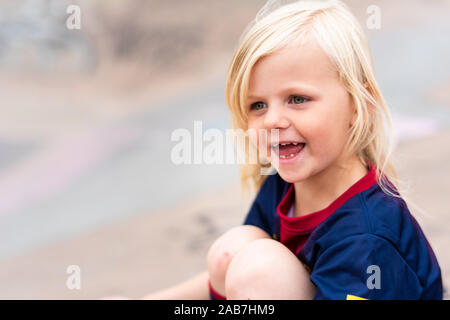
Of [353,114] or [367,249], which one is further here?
[353,114]

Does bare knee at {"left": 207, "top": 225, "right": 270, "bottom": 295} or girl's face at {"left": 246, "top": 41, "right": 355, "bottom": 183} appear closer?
girl's face at {"left": 246, "top": 41, "right": 355, "bottom": 183}

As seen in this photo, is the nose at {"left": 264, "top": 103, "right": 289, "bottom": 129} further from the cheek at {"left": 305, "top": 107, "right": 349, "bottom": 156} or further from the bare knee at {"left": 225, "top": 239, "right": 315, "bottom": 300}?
the bare knee at {"left": 225, "top": 239, "right": 315, "bottom": 300}

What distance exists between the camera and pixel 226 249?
43.8 inches

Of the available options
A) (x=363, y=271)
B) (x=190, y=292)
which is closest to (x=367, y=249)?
(x=363, y=271)

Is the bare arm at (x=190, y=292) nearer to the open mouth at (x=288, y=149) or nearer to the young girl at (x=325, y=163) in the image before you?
the young girl at (x=325, y=163)

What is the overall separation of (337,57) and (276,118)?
14 centimetres

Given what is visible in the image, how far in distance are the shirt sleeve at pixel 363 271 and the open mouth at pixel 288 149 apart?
0.17 m

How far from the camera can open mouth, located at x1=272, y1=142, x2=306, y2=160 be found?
3.24 feet

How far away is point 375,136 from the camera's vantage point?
1.05 m

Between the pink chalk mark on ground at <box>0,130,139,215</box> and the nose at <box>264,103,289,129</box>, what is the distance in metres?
→ 1.19

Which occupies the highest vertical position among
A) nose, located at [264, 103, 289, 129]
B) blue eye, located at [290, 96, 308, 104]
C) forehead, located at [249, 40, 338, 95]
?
forehead, located at [249, 40, 338, 95]

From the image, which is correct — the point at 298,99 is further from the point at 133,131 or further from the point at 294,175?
the point at 133,131

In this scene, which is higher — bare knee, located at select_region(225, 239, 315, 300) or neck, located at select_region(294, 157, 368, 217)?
neck, located at select_region(294, 157, 368, 217)


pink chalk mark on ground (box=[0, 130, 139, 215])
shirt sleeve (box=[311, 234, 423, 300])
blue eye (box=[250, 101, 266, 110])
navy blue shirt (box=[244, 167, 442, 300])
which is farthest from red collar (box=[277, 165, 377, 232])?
pink chalk mark on ground (box=[0, 130, 139, 215])
